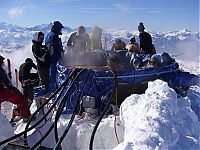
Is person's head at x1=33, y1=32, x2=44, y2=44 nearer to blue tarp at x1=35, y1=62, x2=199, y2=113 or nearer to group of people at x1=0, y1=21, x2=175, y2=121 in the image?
group of people at x1=0, y1=21, x2=175, y2=121

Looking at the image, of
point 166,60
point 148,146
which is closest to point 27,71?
point 166,60

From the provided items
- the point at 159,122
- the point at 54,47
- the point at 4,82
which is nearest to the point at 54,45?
the point at 54,47

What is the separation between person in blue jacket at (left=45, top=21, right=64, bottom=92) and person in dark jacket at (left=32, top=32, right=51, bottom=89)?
0.40 feet

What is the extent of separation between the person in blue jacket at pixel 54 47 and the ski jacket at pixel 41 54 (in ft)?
0.35

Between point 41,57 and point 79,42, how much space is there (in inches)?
46.1

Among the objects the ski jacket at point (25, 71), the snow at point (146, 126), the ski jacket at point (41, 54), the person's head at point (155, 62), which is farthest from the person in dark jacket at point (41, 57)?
the person's head at point (155, 62)

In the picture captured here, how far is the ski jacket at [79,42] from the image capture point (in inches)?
382

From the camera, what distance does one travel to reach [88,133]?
303 inches

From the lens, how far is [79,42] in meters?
9.76

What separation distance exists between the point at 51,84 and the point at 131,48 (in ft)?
7.72

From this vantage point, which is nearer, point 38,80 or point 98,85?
point 98,85

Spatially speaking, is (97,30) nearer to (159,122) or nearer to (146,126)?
(159,122)

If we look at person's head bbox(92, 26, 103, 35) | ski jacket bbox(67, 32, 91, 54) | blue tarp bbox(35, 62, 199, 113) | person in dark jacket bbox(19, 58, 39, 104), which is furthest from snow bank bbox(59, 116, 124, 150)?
person's head bbox(92, 26, 103, 35)

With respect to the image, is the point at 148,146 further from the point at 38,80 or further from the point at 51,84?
the point at 38,80
